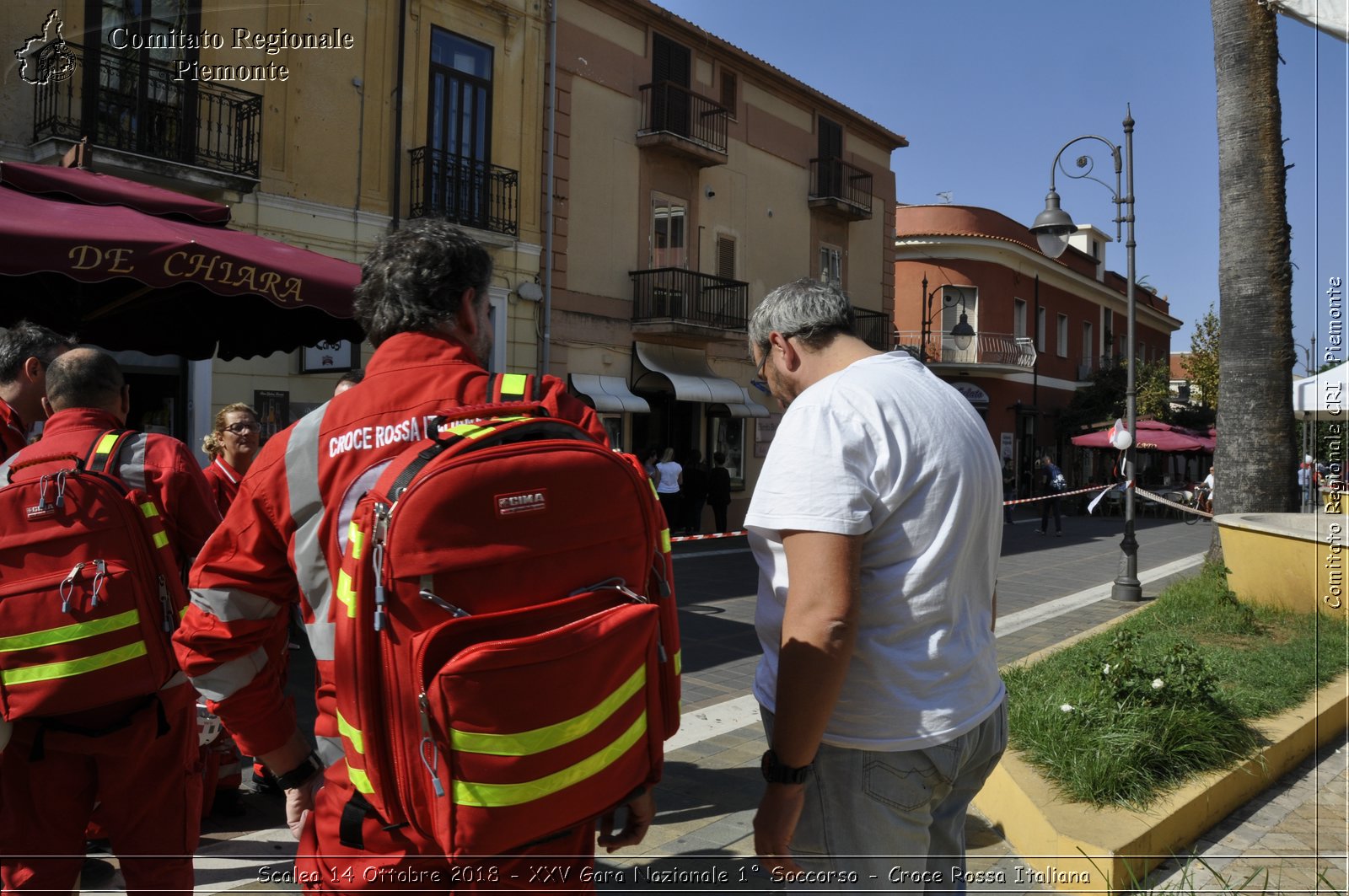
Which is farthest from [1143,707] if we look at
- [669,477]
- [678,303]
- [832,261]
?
[832,261]

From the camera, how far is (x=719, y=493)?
61.8ft

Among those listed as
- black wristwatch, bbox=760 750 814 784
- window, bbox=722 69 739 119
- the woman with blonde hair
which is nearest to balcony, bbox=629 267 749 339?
window, bbox=722 69 739 119

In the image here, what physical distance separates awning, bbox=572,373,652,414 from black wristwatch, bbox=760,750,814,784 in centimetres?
1515

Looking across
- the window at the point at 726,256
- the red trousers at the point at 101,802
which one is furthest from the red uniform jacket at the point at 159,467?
the window at the point at 726,256

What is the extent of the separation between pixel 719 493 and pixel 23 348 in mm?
15890

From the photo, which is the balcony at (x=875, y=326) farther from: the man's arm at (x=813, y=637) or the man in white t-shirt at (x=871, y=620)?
the man's arm at (x=813, y=637)

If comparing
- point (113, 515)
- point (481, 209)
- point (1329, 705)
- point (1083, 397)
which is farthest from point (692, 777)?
point (1083, 397)

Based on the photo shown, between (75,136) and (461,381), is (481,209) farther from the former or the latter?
(461,381)

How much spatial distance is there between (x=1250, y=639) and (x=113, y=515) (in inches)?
285

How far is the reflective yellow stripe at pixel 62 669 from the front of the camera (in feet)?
8.18

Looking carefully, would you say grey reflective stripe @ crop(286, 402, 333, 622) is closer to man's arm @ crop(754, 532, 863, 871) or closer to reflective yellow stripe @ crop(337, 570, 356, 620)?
reflective yellow stripe @ crop(337, 570, 356, 620)

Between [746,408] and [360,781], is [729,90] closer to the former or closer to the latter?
[746,408]

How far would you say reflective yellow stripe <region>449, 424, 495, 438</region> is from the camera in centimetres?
155

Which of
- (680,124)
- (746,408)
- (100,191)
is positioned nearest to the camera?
(100,191)
